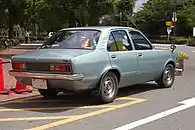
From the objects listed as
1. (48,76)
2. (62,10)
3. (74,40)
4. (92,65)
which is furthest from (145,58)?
(62,10)

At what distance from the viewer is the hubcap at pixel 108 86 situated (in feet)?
27.4

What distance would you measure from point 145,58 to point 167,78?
140 cm

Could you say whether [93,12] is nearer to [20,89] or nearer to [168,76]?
[168,76]

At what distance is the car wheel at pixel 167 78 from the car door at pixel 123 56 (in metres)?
1.42

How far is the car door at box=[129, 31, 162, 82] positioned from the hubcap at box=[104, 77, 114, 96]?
1.06 m

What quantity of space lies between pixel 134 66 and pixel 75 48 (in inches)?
61.1

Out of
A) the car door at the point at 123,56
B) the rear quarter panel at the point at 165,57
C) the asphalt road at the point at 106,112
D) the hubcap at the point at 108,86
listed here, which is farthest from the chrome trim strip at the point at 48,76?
the rear quarter panel at the point at 165,57

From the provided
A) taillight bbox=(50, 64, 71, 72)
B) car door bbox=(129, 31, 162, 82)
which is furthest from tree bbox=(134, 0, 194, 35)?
taillight bbox=(50, 64, 71, 72)

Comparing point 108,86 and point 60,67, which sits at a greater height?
point 60,67

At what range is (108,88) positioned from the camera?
844cm

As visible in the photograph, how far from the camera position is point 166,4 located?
6588 cm

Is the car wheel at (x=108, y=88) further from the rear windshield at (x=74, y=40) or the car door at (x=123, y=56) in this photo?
the rear windshield at (x=74, y=40)

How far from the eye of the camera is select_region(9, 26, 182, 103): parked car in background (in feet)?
25.4

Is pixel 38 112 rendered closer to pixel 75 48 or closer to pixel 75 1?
pixel 75 48
